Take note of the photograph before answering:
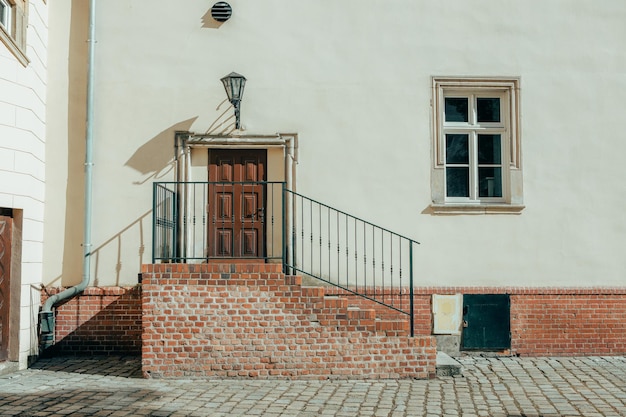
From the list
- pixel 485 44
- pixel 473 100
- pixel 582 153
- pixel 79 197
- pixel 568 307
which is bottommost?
pixel 568 307

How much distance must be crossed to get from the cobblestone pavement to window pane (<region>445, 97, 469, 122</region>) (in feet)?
11.6

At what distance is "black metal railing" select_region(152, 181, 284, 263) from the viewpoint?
9477mm

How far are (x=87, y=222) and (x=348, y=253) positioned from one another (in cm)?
356

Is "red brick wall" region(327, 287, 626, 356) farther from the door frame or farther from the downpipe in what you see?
the downpipe

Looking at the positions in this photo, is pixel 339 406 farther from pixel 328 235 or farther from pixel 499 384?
pixel 328 235

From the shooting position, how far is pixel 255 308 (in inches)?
320

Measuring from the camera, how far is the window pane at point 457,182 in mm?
10047

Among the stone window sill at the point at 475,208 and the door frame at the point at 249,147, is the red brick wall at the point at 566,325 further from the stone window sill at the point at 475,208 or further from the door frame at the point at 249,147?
the door frame at the point at 249,147

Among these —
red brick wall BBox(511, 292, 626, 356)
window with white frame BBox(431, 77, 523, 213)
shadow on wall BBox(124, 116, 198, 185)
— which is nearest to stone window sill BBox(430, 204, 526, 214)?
window with white frame BBox(431, 77, 523, 213)

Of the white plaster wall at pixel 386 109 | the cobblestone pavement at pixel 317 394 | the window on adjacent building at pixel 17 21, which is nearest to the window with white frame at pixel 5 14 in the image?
the window on adjacent building at pixel 17 21

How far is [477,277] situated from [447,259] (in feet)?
1.59

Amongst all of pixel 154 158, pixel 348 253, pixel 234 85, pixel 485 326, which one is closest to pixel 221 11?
pixel 234 85

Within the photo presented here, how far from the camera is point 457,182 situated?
1007 cm

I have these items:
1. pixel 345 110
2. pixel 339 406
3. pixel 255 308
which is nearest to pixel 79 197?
pixel 255 308
